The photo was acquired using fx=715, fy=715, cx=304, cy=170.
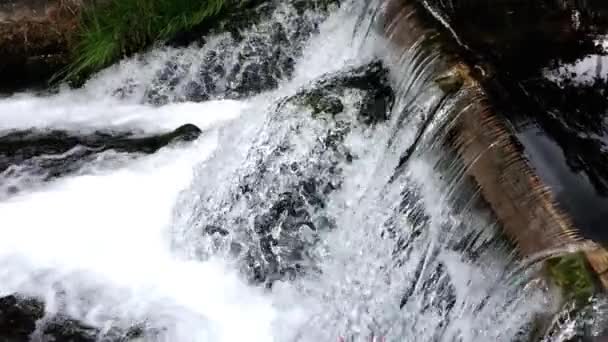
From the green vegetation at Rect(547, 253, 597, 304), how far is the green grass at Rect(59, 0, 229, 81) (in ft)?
11.8

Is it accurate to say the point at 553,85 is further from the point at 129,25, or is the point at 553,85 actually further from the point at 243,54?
the point at 129,25

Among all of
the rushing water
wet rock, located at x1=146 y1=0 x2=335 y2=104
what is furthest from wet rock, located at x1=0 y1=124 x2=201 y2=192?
wet rock, located at x1=146 y1=0 x2=335 y2=104

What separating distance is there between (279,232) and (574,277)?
2.02m

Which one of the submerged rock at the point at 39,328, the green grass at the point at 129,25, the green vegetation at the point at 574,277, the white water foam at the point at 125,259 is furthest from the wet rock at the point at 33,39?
the green vegetation at the point at 574,277

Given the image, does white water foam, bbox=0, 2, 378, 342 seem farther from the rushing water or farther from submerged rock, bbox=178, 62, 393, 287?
submerged rock, bbox=178, 62, 393, 287

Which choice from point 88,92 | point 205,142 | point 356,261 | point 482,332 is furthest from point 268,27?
point 482,332

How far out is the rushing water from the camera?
11.2 feet

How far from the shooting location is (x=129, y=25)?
5.44 meters

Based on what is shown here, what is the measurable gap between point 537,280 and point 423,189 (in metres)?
0.97

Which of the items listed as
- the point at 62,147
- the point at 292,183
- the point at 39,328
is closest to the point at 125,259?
the point at 39,328

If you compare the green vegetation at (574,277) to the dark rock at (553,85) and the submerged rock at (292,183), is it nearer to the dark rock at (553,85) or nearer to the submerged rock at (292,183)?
the dark rock at (553,85)

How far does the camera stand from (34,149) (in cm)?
511

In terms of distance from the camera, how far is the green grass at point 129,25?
17.7ft

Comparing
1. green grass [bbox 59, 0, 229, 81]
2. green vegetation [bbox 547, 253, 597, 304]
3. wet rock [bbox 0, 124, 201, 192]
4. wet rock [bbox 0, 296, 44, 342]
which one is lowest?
wet rock [bbox 0, 296, 44, 342]
